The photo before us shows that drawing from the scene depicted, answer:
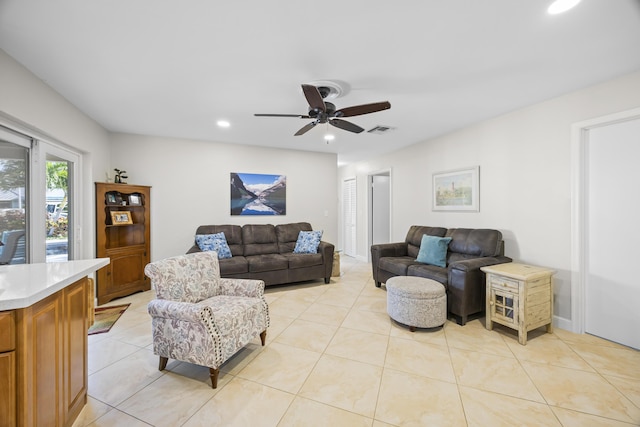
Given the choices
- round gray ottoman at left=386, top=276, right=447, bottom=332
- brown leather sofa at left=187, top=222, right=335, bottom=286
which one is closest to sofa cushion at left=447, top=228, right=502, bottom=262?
round gray ottoman at left=386, top=276, right=447, bottom=332

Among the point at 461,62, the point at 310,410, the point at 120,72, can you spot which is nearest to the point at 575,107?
the point at 461,62

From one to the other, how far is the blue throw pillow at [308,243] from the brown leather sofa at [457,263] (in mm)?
979

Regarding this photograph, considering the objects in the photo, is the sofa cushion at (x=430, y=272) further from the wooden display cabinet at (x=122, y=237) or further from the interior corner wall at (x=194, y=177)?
the wooden display cabinet at (x=122, y=237)

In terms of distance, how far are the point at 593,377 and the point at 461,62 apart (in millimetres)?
2614

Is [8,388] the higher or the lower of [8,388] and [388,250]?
the lower

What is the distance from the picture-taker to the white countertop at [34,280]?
104cm

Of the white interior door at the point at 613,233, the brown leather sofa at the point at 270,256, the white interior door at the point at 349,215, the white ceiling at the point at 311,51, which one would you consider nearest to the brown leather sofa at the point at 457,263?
the white interior door at the point at 613,233

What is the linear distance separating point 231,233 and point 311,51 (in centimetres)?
323

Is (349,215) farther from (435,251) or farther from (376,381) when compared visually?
(376,381)

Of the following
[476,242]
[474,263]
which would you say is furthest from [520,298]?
[476,242]

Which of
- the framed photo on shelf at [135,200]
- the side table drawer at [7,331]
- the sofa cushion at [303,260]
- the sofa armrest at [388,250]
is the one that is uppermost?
the framed photo on shelf at [135,200]

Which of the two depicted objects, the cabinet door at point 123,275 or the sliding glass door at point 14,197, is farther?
the cabinet door at point 123,275

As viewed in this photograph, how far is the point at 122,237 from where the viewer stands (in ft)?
13.1

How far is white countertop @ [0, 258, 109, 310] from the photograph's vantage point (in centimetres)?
104
